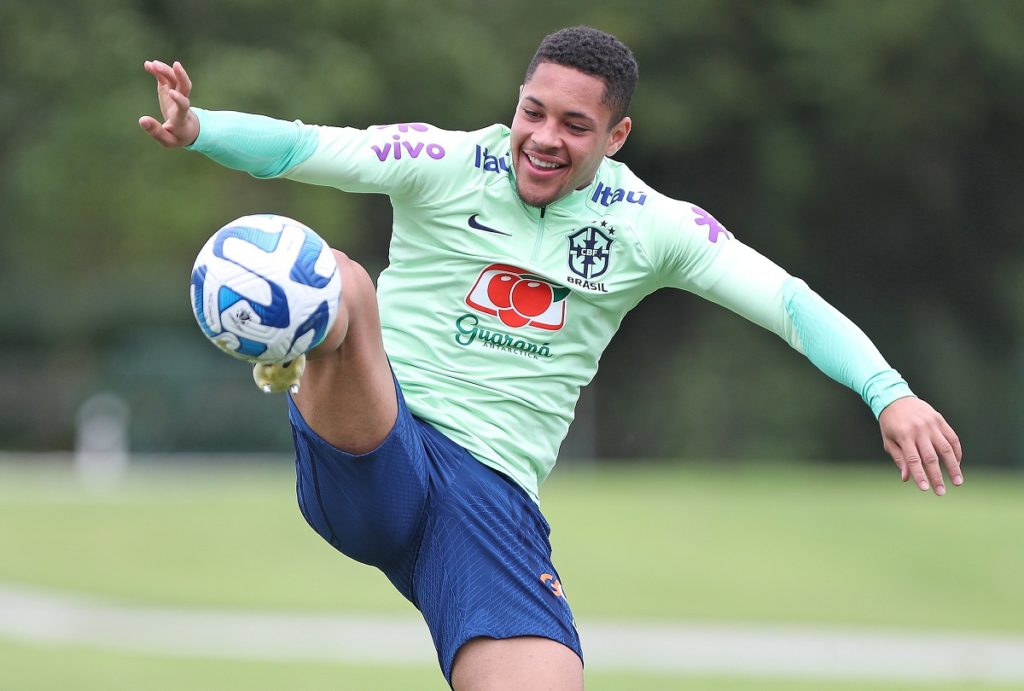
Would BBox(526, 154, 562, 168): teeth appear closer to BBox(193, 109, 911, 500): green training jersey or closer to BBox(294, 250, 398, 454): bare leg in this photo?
BBox(193, 109, 911, 500): green training jersey

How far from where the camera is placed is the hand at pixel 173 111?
4199 mm

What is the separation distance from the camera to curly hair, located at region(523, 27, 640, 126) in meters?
4.64

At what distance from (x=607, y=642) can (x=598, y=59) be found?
23.2 feet

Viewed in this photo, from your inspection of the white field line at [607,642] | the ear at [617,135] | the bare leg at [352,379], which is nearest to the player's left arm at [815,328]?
the ear at [617,135]

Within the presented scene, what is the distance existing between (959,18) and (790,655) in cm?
1903

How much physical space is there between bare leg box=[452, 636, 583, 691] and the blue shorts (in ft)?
0.10

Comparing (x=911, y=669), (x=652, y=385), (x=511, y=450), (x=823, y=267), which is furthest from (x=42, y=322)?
(x=511, y=450)

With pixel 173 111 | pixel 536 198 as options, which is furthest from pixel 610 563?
pixel 173 111

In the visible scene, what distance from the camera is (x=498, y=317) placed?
471 cm

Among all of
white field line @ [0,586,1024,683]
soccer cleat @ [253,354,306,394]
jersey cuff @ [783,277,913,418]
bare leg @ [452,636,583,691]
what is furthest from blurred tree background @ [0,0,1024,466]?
soccer cleat @ [253,354,306,394]

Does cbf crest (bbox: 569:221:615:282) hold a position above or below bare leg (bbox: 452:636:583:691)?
above

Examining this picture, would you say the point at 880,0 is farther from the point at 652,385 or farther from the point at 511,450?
the point at 511,450

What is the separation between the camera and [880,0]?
27.1 meters

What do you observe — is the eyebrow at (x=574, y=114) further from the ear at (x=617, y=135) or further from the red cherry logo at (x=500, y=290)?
the red cherry logo at (x=500, y=290)
